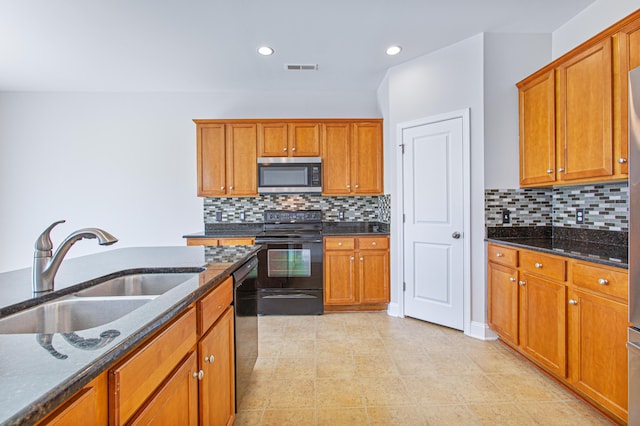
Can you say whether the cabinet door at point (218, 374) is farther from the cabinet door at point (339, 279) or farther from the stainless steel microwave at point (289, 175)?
the stainless steel microwave at point (289, 175)

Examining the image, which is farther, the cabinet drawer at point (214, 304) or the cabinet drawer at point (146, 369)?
the cabinet drawer at point (214, 304)

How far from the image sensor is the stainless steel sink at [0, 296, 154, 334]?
3.29ft

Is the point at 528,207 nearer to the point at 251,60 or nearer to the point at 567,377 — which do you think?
the point at 567,377

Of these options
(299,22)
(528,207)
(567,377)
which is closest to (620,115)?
(528,207)

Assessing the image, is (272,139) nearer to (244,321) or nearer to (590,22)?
(244,321)

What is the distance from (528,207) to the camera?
2.74m

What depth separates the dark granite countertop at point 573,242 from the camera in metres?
1.74

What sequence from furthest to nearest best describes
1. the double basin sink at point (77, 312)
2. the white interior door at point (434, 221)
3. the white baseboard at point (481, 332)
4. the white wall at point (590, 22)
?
the white interior door at point (434, 221)
the white baseboard at point (481, 332)
the white wall at point (590, 22)
the double basin sink at point (77, 312)

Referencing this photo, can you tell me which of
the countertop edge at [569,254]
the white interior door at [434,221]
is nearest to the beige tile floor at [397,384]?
the white interior door at [434,221]

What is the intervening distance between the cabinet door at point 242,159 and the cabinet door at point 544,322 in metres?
2.91

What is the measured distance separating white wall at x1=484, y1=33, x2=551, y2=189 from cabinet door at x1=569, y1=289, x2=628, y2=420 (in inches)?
50.5

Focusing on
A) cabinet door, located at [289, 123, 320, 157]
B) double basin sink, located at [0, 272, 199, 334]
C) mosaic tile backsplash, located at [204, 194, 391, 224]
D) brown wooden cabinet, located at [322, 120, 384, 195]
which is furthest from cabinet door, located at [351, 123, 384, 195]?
double basin sink, located at [0, 272, 199, 334]

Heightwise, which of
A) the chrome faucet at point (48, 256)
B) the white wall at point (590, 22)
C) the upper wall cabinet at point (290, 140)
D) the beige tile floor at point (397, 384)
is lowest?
the beige tile floor at point (397, 384)

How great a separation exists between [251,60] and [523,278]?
3.22 meters
